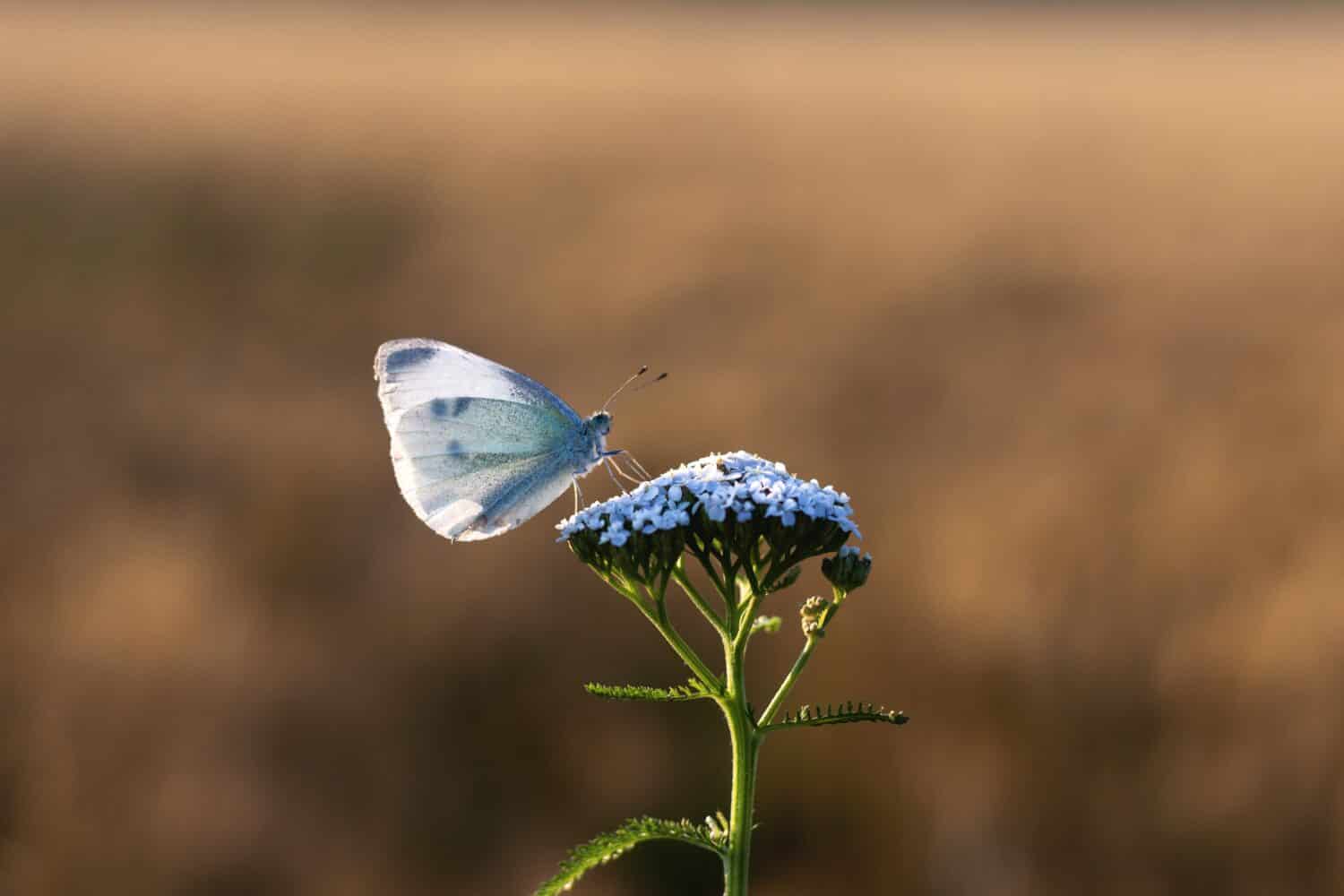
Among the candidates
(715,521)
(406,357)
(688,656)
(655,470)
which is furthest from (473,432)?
(655,470)

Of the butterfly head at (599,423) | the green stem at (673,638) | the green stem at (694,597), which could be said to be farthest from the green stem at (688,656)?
the butterfly head at (599,423)

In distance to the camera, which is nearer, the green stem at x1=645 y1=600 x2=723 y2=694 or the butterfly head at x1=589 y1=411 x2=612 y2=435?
the green stem at x1=645 y1=600 x2=723 y2=694

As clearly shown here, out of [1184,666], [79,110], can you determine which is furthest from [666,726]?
[79,110]

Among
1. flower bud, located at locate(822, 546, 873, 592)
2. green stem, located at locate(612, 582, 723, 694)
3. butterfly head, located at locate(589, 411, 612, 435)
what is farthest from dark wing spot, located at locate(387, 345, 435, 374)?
flower bud, located at locate(822, 546, 873, 592)

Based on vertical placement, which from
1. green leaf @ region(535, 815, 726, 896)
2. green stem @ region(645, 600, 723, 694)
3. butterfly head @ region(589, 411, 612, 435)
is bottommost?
green leaf @ region(535, 815, 726, 896)

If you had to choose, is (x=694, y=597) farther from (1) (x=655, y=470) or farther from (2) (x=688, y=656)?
(1) (x=655, y=470)

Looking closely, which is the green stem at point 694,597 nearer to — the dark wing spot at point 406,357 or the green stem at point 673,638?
the green stem at point 673,638

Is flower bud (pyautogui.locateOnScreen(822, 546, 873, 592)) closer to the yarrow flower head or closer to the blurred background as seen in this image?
the yarrow flower head
